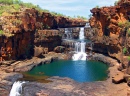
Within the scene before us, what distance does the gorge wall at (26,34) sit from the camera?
56.4m

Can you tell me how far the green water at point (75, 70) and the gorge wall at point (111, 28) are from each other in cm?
577

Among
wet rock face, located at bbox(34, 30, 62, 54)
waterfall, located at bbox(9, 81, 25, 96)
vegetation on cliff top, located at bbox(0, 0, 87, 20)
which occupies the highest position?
vegetation on cliff top, located at bbox(0, 0, 87, 20)

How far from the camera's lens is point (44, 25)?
242 ft

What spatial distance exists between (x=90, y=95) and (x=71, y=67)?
22097 millimetres

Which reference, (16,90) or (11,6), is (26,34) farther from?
(16,90)

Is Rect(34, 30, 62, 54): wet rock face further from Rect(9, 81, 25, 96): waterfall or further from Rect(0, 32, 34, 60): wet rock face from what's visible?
Rect(9, 81, 25, 96): waterfall

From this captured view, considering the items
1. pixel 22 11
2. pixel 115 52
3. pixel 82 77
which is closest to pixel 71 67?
pixel 82 77

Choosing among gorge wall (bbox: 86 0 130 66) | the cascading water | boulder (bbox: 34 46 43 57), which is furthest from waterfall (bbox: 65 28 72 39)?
boulder (bbox: 34 46 43 57)

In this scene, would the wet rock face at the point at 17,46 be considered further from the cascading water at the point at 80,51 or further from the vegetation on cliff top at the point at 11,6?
the cascading water at the point at 80,51

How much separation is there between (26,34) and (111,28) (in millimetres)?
23115

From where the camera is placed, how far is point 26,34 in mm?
62438

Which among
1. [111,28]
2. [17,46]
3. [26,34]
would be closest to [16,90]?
[17,46]

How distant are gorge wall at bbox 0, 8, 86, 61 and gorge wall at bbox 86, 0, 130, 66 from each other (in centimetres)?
1242

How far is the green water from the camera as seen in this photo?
1928 inches
